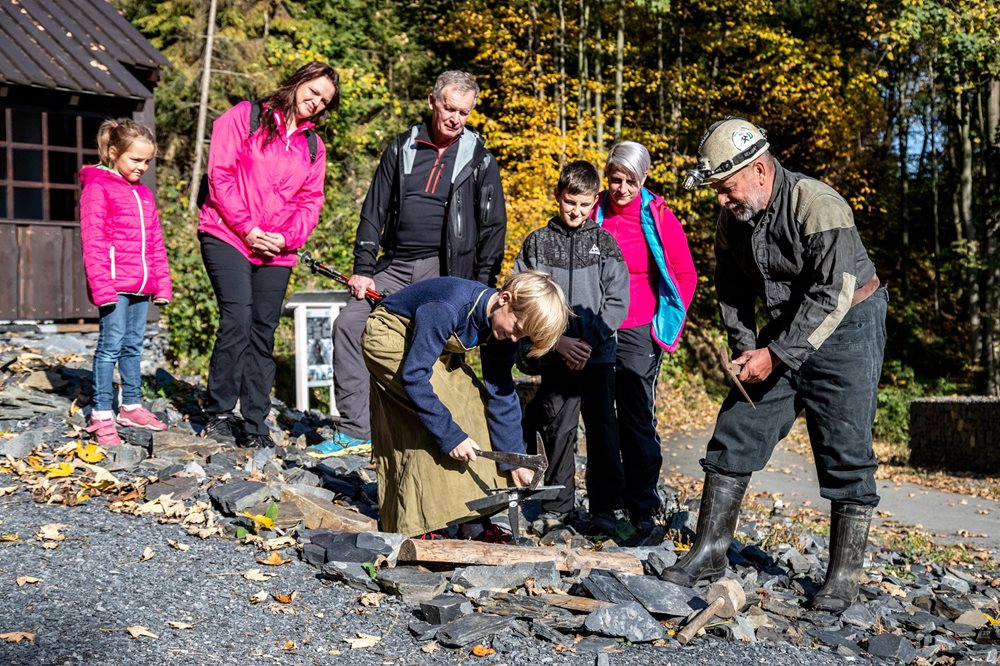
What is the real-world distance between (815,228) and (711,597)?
1.61 m

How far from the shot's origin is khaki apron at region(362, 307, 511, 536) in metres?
4.12

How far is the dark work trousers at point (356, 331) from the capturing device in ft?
18.3

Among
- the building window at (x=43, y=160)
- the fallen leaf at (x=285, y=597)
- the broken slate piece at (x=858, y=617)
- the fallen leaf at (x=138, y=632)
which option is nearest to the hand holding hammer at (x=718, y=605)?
the broken slate piece at (x=858, y=617)

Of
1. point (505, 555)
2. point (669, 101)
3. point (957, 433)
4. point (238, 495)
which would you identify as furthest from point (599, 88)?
point (505, 555)

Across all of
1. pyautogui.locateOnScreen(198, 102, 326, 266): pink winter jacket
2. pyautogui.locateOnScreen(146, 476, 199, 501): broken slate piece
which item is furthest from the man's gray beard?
pyautogui.locateOnScreen(146, 476, 199, 501): broken slate piece

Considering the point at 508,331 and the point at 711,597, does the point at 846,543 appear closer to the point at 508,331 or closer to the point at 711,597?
the point at 711,597

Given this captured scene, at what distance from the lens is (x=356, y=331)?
5.61 metres

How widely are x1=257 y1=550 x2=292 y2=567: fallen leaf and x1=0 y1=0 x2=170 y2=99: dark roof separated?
8.78m

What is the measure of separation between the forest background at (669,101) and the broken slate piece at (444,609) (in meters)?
12.8

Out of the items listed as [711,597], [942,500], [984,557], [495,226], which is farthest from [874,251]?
[711,597]

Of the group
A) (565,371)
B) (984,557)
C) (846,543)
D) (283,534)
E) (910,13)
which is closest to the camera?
(846,543)

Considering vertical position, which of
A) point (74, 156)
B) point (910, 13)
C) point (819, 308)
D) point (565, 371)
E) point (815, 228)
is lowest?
point (565, 371)

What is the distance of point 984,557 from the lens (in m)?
6.34

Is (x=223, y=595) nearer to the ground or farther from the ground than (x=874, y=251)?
nearer to the ground
